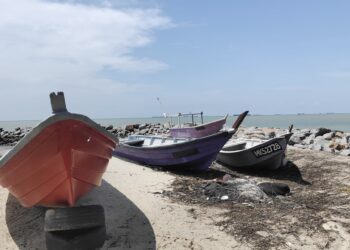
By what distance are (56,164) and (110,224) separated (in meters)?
1.47

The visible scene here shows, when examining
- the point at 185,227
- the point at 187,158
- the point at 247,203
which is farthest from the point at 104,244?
the point at 187,158

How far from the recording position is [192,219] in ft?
25.9

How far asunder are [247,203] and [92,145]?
3.47 meters

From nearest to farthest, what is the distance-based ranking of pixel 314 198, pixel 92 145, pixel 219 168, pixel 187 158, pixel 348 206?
pixel 92 145
pixel 348 206
pixel 314 198
pixel 187 158
pixel 219 168

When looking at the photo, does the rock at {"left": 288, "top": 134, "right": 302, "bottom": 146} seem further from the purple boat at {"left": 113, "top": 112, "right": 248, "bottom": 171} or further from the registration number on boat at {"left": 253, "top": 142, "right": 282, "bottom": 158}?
the purple boat at {"left": 113, "top": 112, "right": 248, "bottom": 171}

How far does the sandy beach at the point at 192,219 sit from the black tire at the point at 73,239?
0.31 m

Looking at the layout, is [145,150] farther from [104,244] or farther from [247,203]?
[104,244]

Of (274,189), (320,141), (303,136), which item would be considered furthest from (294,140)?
(274,189)

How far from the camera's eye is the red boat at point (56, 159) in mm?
6441

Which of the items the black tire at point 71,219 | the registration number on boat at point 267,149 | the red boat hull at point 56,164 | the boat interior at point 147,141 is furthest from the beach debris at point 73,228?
the boat interior at point 147,141

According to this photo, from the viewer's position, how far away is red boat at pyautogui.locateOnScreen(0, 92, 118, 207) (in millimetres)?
6441

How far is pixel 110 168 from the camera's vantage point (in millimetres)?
11852

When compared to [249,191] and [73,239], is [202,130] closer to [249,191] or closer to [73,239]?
[249,191]

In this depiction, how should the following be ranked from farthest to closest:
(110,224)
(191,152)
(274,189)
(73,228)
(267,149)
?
(267,149), (191,152), (274,189), (110,224), (73,228)
